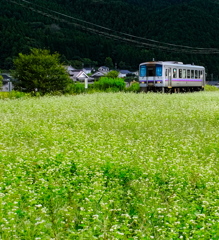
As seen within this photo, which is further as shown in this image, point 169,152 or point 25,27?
point 25,27

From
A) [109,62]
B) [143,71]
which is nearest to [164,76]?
[143,71]

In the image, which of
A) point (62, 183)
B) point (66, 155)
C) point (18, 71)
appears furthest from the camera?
point (18, 71)

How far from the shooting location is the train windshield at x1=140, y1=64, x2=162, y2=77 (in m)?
32.2

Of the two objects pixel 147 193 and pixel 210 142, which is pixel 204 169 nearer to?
pixel 147 193

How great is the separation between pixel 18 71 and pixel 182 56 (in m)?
101

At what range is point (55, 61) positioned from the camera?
2800cm

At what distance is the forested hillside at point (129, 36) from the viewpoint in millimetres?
125500

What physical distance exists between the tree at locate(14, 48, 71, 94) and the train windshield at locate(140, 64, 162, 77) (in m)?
8.06

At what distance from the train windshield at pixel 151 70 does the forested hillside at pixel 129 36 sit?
76185 millimetres

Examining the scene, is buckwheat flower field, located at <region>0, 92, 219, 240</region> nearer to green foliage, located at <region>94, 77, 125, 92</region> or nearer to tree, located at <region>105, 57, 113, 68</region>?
green foliage, located at <region>94, 77, 125, 92</region>

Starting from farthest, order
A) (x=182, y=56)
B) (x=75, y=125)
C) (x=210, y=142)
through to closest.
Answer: (x=182, y=56) < (x=75, y=125) < (x=210, y=142)

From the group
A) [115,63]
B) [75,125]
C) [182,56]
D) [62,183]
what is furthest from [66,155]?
[115,63]

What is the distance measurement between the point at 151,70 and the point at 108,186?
27.3 meters

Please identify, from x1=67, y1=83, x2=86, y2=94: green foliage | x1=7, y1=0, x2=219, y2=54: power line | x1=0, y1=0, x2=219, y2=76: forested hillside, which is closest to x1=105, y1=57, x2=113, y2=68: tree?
x1=0, y1=0, x2=219, y2=76: forested hillside
